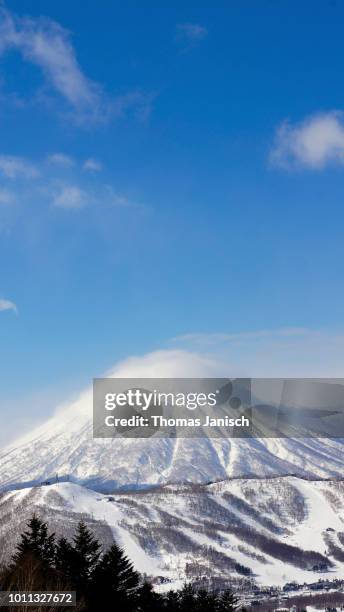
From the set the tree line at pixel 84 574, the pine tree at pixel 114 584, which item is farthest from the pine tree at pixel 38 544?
the pine tree at pixel 114 584

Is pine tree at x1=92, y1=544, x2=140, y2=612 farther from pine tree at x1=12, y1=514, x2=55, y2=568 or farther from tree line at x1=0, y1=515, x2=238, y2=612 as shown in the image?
pine tree at x1=12, y1=514, x2=55, y2=568

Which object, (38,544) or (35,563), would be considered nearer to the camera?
(35,563)

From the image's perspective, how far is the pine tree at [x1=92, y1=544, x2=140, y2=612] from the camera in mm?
41156

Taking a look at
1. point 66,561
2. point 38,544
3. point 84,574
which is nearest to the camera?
point 84,574

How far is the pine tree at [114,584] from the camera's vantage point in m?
41.2

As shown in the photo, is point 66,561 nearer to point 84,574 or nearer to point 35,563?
point 84,574

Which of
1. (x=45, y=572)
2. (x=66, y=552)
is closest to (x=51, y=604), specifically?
(x=45, y=572)

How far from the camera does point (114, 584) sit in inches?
1666

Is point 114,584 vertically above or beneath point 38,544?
beneath

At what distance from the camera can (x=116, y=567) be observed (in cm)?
4334

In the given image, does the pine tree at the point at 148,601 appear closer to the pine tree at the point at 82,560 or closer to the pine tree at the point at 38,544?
the pine tree at the point at 82,560

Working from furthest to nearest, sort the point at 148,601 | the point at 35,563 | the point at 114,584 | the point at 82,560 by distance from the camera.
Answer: the point at 148,601
the point at 82,560
the point at 114,584
the point at 35,563

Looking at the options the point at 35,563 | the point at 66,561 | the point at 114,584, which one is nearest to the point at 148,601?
the point at 66,561

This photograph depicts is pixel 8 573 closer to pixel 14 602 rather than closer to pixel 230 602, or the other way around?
pixel 14 602
